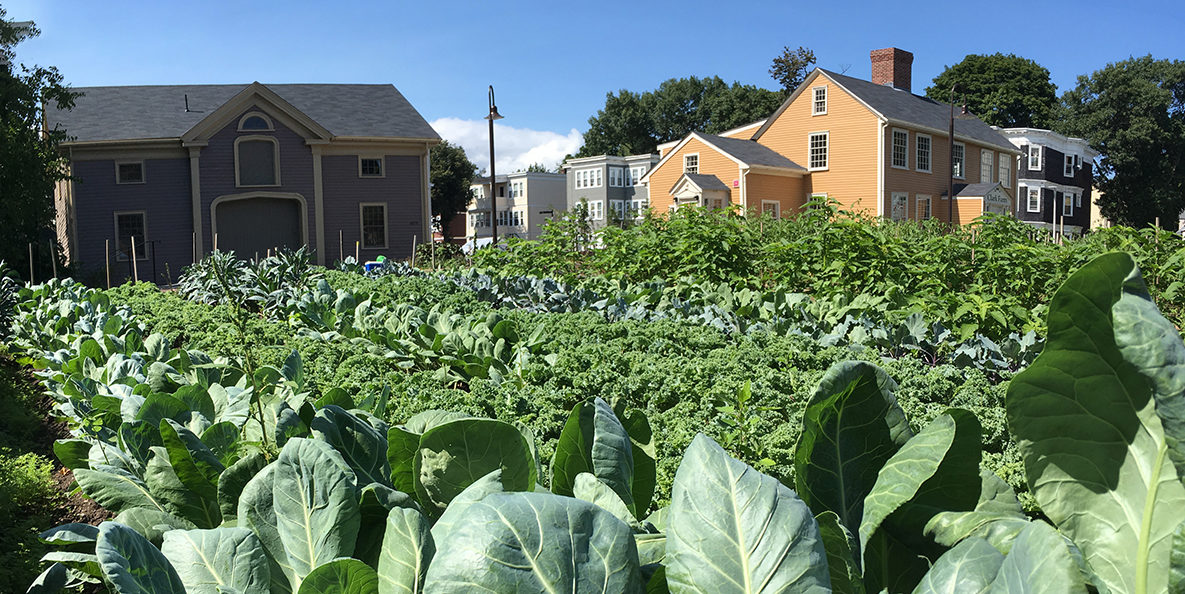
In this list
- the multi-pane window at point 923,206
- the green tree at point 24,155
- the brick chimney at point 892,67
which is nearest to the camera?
the green tree at point 24,155

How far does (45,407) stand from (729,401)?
6404 mm

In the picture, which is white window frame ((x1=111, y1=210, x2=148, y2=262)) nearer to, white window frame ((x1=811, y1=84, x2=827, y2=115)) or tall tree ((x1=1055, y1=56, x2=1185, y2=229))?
white window frame ((x1=811, y1=84, x2=827, y2=115))

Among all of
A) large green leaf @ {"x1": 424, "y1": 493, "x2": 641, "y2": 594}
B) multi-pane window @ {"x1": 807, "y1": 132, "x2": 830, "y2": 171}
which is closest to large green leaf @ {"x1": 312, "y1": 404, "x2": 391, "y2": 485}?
large green leaf @ {"x1": 424, "y1": 493, "x2": 641, "y2": 594}

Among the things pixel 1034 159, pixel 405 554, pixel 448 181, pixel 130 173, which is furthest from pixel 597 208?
pixel 405 554

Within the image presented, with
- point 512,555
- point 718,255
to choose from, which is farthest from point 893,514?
point 718,255

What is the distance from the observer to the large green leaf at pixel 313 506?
3.24 feet

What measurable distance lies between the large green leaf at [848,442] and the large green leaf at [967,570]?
19 cm

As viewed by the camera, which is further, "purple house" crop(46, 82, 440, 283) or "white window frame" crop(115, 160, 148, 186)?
"white window frame" crop(115, 160, 148, 186)

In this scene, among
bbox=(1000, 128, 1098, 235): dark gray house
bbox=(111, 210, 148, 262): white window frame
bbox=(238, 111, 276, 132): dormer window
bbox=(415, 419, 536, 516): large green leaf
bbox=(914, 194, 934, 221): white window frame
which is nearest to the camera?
bbox=(415, 419, 536, 516): large green leaf

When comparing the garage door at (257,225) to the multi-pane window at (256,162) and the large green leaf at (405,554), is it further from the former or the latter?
the large green leaf at (405,554)

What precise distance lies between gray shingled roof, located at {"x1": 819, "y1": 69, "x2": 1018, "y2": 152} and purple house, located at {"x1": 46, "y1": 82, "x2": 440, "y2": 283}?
59.7ft

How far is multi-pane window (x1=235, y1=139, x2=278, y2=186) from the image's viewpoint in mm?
28109

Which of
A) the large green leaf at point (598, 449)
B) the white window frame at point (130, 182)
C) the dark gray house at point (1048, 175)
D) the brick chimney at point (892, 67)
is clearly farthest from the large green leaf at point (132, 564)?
the dark gray house at point (1048, 175)

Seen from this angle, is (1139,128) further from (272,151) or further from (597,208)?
(272,151)
